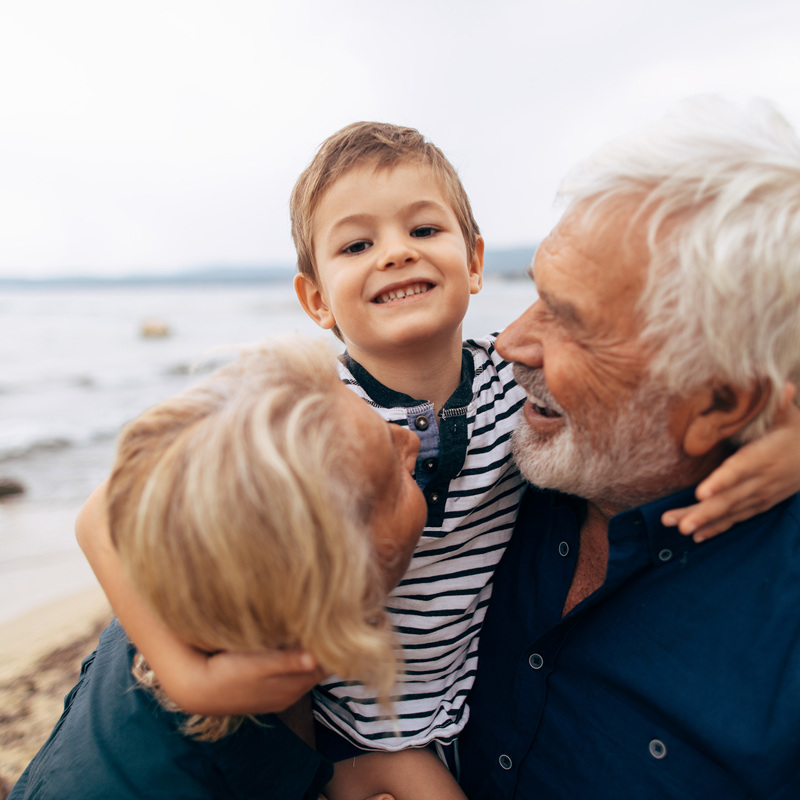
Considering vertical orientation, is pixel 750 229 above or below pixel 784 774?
above

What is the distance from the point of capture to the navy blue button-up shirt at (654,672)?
137cm

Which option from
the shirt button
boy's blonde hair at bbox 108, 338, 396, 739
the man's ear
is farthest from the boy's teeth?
the shirt button

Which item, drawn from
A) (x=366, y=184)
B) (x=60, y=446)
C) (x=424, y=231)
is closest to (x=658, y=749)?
(x=424, y=231)

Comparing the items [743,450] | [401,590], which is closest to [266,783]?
[401,590]

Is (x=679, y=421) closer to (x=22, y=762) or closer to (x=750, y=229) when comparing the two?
(x=750, y=229)

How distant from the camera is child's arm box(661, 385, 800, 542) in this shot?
4.42 ft

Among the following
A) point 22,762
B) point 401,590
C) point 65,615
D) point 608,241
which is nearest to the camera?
point 608,241

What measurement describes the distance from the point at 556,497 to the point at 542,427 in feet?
0.94

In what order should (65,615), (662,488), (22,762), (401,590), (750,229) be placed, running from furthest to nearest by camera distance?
1. (65,615)
2. (22,762)
3. (401,590)
4. (662,488)
5. (750,229)

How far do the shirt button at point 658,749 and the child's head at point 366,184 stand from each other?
1361 mm

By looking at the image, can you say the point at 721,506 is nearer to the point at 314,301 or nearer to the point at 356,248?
the point at 356,248

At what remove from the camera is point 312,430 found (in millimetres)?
1203

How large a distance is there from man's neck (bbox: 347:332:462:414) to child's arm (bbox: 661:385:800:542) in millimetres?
890

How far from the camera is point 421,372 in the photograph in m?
2.06
